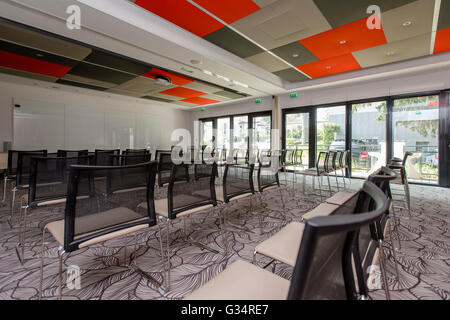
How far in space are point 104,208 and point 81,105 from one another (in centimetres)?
789

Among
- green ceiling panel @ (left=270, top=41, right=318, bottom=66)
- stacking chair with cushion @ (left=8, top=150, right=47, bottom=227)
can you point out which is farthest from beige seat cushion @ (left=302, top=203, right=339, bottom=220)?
green ceiling panel @ (left=270, top=41, right=318, bottom=66)

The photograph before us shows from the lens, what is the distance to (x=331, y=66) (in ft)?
17.5

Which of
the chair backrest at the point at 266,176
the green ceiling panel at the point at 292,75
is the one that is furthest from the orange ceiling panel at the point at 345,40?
the chair backrest at the point at 266,176

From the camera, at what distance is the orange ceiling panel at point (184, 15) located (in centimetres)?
298

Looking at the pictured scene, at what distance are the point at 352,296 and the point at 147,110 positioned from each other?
10004 millimetres

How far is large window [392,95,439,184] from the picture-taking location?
17.4 feet

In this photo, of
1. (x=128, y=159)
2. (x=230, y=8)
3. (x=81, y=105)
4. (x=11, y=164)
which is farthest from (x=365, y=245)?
(x=81, y=105)

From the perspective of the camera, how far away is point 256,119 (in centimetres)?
888

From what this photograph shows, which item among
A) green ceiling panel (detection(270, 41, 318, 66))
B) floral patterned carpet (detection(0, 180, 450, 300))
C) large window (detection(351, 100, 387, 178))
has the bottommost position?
floral patterned carpet (detection(0, 180, 450, 300))

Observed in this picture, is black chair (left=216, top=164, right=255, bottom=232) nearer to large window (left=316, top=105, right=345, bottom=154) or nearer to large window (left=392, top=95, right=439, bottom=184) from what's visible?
large window (left=392, top=95, right=439, bottom=184)

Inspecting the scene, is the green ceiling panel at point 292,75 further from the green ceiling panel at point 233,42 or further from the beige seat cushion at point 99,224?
the beige seat cushion at point 99,224

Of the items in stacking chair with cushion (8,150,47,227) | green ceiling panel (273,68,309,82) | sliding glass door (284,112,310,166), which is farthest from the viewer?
sliding glass door (284,112,310,166)

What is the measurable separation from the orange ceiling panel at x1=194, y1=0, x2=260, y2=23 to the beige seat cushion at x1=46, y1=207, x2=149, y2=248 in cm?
292
